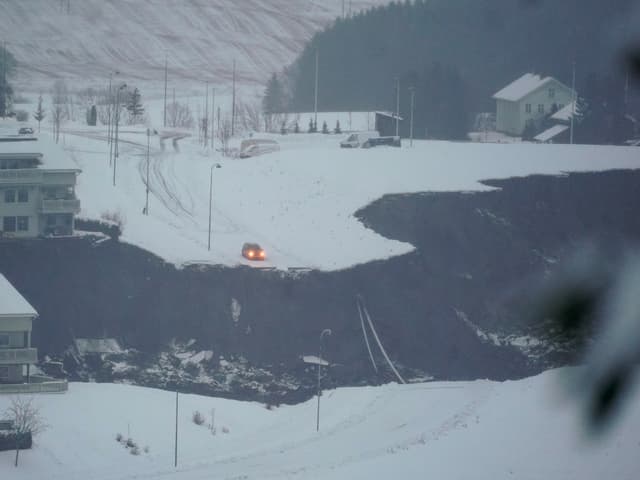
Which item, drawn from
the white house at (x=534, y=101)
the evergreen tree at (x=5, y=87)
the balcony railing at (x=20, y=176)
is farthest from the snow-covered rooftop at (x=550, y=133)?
the balcony railing at (x=20, y=176)

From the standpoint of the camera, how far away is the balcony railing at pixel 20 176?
2714cm

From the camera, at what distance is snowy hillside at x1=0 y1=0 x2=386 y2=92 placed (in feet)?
208

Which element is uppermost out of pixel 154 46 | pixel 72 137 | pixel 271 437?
pixel 154 46

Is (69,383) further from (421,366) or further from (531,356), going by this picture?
(531,356)

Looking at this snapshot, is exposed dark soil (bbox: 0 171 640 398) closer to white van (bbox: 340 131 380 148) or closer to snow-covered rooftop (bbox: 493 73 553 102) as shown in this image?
white van (bbox: 340 131 380 148)

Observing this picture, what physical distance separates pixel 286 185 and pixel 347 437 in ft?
45.4

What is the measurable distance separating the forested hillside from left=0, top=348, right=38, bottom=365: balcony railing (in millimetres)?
29115

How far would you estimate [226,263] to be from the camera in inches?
1062

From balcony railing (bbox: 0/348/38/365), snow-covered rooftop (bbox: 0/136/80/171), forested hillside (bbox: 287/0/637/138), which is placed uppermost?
forested hillside (bbox: 287/0/637/138)

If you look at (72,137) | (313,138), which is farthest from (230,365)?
(313,138)

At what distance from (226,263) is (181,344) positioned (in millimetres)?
2465

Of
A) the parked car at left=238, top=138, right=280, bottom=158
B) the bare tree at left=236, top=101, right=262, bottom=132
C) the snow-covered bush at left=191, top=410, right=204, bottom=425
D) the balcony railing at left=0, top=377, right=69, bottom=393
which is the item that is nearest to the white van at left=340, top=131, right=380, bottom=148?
the parked car at left=238, top=138, right=280, bottom=158

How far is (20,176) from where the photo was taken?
27.4 meters

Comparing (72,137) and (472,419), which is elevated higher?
(72,137)
